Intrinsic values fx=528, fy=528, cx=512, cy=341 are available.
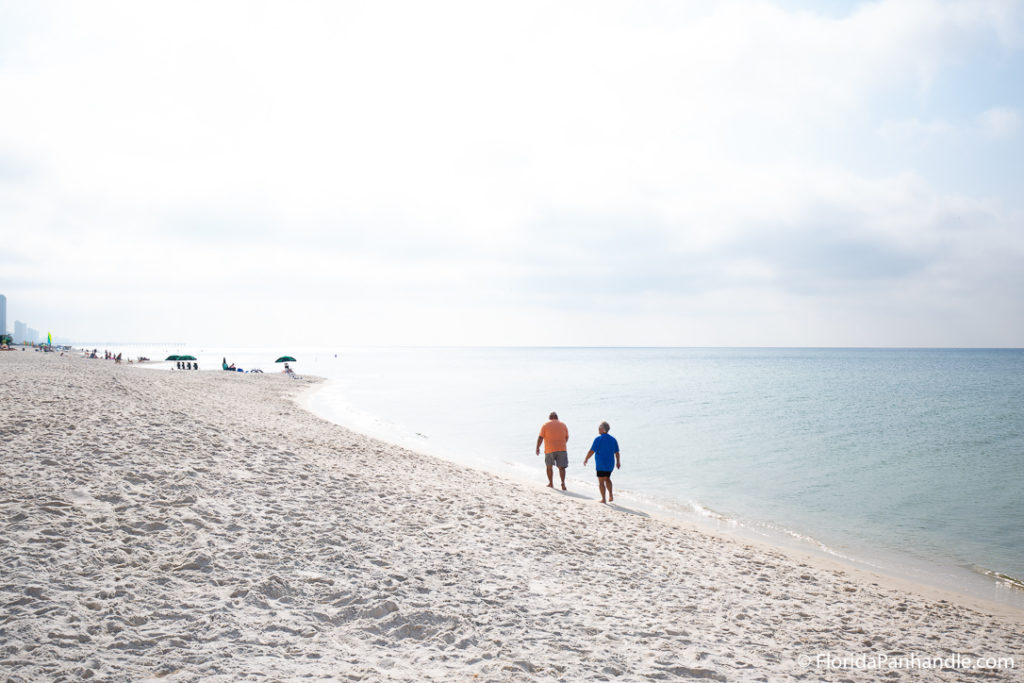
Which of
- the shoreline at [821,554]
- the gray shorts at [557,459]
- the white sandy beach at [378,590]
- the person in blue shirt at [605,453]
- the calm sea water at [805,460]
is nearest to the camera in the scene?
the white sandy beach at [378,590]

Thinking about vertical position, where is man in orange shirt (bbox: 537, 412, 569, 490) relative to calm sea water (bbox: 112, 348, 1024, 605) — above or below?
above

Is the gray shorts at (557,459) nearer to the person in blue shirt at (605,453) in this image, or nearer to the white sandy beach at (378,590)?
the person in blue shirt at (605,453)

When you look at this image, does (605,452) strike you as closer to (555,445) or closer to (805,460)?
(555,445)

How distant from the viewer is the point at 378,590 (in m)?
6.45

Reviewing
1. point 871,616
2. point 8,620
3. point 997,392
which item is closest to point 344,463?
point 8,620

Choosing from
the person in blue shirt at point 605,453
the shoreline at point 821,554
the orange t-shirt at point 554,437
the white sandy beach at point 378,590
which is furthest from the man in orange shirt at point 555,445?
the white sandy beach at point 378,590

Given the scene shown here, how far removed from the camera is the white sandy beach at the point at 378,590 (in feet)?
16.8

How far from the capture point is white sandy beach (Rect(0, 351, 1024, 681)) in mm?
5129

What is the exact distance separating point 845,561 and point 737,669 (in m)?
7.04

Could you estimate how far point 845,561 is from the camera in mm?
10758

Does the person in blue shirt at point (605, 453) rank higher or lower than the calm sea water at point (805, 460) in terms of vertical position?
higher

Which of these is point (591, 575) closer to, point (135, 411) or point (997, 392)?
point (135, 411)

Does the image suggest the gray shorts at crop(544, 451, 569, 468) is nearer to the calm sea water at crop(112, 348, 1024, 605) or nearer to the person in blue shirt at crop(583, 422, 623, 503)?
the calm sea water at crop(112, 348, 1024, 605)

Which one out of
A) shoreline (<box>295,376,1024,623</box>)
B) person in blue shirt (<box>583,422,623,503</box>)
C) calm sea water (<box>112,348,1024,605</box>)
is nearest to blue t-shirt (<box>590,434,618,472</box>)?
person in blue shirt (<box>583,422,623,503</box>)
